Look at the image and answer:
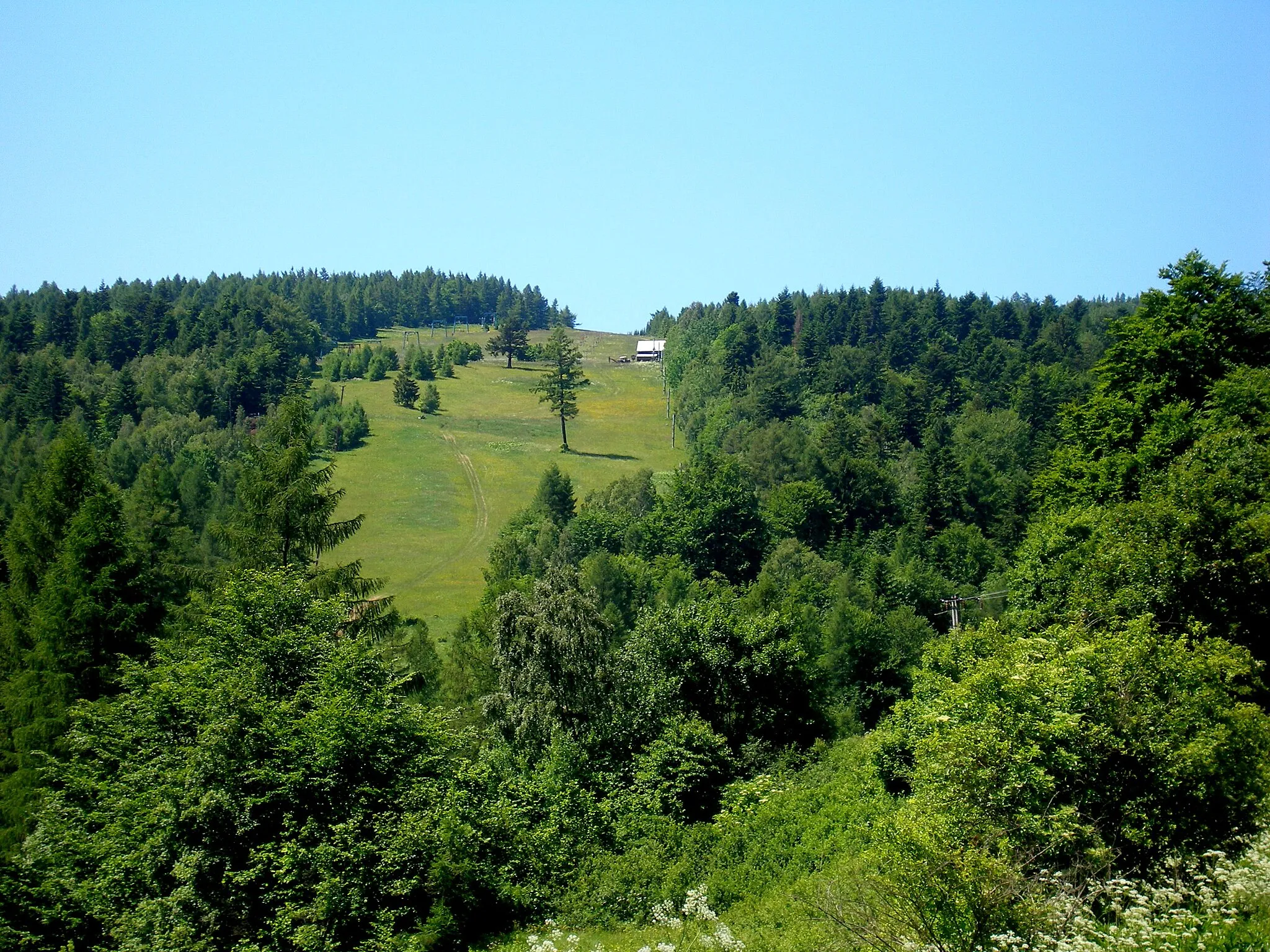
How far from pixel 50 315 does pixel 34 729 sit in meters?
125

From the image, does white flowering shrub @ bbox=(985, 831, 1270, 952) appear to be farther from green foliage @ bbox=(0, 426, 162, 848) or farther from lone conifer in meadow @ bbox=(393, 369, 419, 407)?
lone conifer in meadow @ bbox=(393, 369, 419, 407)

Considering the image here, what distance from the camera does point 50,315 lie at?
434ft

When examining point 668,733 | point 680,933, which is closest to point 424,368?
point 668,733

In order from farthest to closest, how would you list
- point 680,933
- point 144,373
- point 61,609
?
point 144,373
point 61,609
point 680,933

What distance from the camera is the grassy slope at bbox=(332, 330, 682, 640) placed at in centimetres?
7381

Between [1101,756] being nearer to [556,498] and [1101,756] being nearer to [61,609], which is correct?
[61,609]

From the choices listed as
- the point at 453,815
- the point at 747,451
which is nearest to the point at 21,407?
→ the point at 747,451

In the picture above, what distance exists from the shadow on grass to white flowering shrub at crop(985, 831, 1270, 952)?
89.8m

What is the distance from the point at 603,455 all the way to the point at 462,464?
15375 millimetres

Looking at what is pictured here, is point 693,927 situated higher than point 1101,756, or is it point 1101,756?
point 1101,756

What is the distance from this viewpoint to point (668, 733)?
29078mm

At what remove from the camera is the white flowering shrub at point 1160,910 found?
10.4 metres

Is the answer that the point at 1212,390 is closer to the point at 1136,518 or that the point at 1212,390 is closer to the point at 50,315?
the point at 1136,518

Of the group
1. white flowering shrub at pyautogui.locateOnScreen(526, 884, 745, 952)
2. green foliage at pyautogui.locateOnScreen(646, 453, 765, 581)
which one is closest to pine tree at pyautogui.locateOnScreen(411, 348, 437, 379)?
green foliage at pyautogui.locateOnScreen(646, 453, 765, 581)
